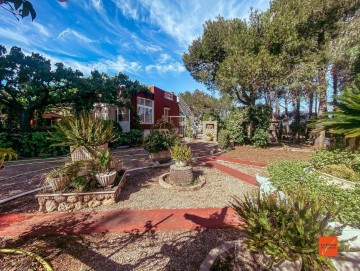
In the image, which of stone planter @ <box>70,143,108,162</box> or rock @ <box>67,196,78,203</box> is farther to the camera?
stone planter @ <box>70,143,108,162</box>

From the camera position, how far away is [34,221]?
3.74 m

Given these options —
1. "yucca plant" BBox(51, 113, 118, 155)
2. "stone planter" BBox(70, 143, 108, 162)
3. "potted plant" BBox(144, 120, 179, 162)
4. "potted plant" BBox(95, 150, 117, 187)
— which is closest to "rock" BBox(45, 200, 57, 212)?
"potted plant" BBox(95, 150, 117, 187)

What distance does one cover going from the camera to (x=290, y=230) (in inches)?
81.6

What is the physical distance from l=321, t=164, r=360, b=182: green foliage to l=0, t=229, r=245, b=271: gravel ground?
2496mm

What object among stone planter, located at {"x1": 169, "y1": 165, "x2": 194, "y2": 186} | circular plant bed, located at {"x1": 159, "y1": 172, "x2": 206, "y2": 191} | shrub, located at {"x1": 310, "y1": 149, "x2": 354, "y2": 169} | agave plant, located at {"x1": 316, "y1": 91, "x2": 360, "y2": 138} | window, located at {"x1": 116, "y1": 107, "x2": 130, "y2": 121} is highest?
window, located at {"x1": 116, "y1": 107, "x2": 130, "y2": 121}

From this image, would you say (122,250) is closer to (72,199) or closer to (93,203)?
(93,203)

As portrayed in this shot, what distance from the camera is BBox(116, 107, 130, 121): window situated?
607 inches

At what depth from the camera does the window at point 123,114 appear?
607 inches

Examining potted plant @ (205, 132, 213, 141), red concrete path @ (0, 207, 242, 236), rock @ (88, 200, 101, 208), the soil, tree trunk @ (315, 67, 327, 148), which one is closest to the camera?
red concrete path @ (0, 207, 242, 236)

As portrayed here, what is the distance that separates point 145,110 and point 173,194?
1375 centimetres

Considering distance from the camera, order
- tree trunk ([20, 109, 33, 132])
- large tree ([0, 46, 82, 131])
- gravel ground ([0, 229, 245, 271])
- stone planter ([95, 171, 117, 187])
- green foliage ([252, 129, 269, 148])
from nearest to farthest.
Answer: gravel ground ([0, 229, 245, 271])
stone planter ([95, 171, 117, 187])
large tree ([0, 46, 82, 131])
tree trunk ([20, 109, 33, 132])
green foliage ([252, 129, 269, 148])

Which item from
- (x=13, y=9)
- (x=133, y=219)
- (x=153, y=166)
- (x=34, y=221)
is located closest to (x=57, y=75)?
(x=153, y=166)

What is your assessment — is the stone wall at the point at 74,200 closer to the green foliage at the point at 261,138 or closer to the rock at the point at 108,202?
the rock at the point at 108,202

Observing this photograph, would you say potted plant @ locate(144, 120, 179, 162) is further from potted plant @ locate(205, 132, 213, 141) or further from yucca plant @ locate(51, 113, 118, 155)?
potted plant @ locate(205, 132, 213, 141)
